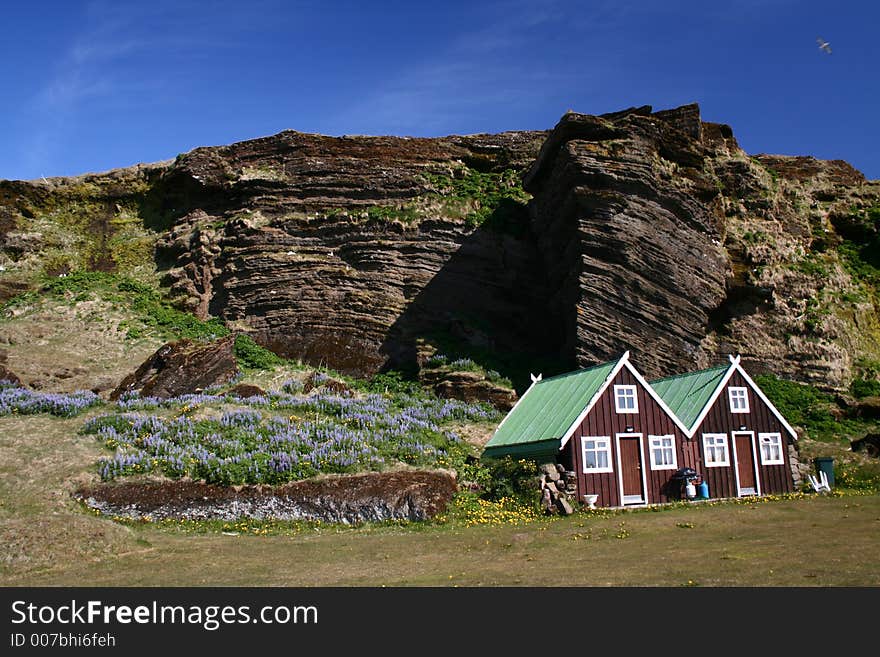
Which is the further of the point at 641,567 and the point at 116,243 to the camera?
the point at 116,243

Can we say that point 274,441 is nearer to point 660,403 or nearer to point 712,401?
point 660,403

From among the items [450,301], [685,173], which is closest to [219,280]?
[450,301]

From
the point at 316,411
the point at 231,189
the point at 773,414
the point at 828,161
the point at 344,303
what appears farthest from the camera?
the point at 828,161

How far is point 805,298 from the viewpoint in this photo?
4066cm

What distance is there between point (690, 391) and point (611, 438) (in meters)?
5.62

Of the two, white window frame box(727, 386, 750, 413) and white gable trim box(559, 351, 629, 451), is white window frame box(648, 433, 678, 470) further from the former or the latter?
white window frame box(727, 386, 750, 413)

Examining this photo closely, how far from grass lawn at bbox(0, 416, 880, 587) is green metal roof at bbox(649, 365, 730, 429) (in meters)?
5.01

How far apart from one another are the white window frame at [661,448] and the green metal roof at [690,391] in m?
1.27

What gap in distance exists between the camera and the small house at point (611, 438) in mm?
24984

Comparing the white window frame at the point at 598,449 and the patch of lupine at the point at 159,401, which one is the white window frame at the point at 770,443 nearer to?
the white window frame at the point at 598,449

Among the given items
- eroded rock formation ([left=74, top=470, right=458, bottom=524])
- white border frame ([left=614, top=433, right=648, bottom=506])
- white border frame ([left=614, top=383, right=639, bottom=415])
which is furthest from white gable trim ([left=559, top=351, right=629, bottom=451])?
eroded rock formation ([left=74, top=470, right=458, bottom=524])

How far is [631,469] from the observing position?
25719 millimetres

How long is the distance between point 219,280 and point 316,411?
60.8 feet
